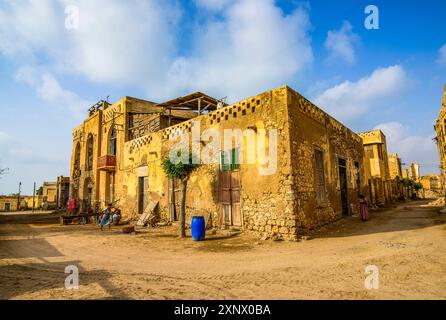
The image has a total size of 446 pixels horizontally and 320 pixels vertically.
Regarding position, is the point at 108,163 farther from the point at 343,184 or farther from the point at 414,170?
the point at 414,170

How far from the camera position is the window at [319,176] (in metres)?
9.37

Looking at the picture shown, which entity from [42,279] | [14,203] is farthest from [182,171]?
[14,203]

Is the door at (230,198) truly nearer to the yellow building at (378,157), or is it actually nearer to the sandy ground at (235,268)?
the sandy ground at (235,268)

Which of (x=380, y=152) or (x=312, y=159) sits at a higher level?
(x=380, y=152)

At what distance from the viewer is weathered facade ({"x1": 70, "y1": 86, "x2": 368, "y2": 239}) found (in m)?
8.02

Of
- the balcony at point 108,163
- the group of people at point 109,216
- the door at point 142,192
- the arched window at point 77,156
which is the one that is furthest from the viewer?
the arched window at point 77,156

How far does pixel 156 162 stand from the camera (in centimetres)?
1327

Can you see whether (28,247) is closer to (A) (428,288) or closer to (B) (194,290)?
(B) (194,290)

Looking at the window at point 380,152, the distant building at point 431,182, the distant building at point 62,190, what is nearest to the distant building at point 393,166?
the window at point 380,152

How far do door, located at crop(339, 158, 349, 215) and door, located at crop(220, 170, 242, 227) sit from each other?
19.0 ft

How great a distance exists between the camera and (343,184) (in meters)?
12.4

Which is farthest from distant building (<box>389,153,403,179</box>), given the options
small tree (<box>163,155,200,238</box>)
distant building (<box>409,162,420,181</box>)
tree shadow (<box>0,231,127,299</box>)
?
tree shadow (<box>0,231,127,299</box>)

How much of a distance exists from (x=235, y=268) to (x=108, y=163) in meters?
15.2

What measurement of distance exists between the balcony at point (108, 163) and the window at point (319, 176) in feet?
45.5
